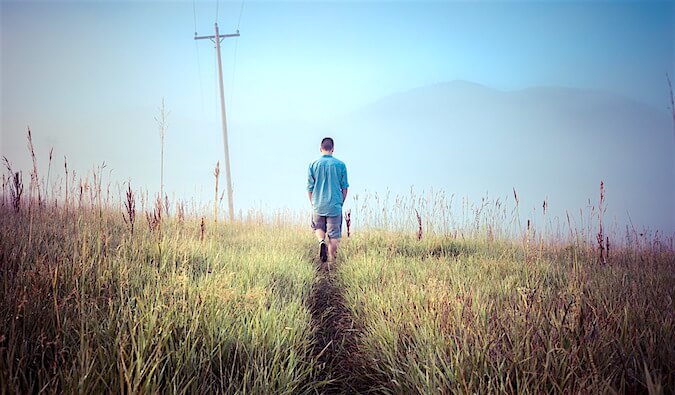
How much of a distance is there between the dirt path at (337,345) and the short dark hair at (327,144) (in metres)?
2.77

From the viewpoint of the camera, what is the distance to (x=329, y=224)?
6.88m

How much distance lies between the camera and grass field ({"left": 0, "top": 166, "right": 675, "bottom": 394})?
1896 mm

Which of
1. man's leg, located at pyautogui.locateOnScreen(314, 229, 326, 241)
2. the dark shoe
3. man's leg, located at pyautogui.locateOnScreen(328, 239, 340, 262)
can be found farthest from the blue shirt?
the dark shoe

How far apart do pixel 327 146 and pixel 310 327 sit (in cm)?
429

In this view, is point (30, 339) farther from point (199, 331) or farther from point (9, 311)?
point (199, 331)

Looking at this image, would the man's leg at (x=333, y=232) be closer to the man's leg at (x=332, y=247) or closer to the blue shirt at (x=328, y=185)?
the man's leg at (x=332, y=247)

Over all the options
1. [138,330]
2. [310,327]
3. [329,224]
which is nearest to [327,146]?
[329,224]

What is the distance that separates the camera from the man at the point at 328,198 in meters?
6.86

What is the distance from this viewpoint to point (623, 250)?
6633 millimetres

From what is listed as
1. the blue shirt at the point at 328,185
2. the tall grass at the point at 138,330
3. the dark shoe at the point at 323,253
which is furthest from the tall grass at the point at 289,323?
the blue shirt at the point at 328,185

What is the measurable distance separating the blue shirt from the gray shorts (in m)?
0.08

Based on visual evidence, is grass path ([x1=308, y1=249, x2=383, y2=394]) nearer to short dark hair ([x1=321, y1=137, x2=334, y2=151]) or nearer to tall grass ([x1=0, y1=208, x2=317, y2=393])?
tall grass ([x1=0, y1=208, x2=317, y2=393])

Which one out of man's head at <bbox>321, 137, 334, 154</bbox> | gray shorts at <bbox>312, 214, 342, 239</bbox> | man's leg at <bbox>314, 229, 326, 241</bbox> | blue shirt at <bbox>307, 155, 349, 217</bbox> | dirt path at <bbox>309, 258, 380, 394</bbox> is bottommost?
dirt path at <bbox>309, 258, 380, 394</bbox>

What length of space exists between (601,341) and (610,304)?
3.50 feet
